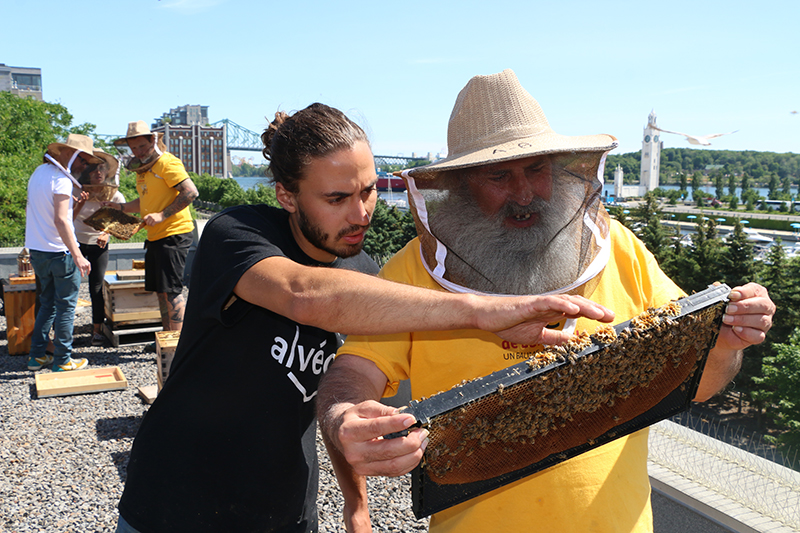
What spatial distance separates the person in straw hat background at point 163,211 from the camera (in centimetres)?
690

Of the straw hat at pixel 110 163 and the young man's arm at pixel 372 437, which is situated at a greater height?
the straw hat at pixel 110 163

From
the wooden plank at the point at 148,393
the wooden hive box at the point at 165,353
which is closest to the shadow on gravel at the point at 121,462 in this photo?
the wooden hive box at the point at 165,353

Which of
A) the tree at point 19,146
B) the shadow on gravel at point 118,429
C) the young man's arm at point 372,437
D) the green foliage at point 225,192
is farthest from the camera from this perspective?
the green foliage at point 225,192

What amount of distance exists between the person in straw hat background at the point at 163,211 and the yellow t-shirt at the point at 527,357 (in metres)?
5.48

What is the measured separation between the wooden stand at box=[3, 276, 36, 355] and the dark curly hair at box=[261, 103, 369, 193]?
7.40 m

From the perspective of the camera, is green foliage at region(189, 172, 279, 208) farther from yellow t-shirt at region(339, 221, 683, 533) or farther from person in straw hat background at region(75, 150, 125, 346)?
yellow t-shirt at region(339, 221, 683, 533)

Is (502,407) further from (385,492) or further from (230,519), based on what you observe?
(385,492)

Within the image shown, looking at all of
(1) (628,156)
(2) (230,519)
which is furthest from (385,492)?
(1) (628,156)

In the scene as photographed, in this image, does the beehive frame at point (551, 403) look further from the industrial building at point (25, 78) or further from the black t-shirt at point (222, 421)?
the industrial building at point (25, 78)

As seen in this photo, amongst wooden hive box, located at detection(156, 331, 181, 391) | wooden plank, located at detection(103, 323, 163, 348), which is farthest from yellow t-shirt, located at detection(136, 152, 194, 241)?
wooden plank, located at detection(103, 323, 163, 348)

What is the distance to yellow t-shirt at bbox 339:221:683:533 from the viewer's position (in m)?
1.73

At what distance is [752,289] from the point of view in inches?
70.6

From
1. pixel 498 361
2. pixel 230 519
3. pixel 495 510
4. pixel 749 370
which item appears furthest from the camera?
pixel 749 370

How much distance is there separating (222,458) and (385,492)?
2869 mm
